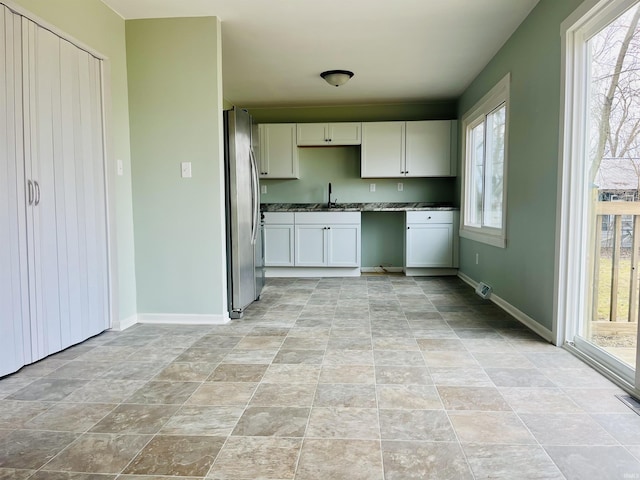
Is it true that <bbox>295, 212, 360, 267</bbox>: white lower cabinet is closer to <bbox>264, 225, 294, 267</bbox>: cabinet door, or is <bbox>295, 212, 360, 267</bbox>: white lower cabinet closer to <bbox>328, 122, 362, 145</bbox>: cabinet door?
<bbox>264, 225, 294, 267</bbox>: cabinet door

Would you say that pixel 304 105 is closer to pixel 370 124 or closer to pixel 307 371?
pixel 370 124

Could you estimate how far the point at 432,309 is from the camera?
3.47 metres

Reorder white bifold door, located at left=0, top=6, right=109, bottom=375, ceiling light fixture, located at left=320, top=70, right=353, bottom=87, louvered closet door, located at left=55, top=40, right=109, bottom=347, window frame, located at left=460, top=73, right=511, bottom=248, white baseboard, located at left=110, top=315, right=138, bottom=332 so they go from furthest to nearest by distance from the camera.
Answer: ceiling light fixture, located at left=320, top=70, right=353, bottom=87 < window frame, located at left=460, top=73, right=511, bottom=248 < white baseboard, located at left=110, top=315, right=138, bottom=332 < louvered closet door, located at left=55, top=40, right=109, bottom=347 < white bifold door, located at left=0, top=6, right=109, bottom=375

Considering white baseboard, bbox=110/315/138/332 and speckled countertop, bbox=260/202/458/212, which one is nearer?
white baseboard, bbox=110/315/138/332

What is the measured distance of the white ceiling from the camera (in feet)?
9.32

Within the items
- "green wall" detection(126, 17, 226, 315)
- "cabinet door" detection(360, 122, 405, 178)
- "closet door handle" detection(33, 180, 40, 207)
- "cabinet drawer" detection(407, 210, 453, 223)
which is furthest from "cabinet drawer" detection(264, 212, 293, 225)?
"closet door handle" detection(33, 180, 40, 207)

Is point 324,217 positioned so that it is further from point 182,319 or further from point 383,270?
point 182,319

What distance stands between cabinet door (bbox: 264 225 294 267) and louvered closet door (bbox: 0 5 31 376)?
125 inches

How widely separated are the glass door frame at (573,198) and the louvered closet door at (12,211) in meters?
3.12

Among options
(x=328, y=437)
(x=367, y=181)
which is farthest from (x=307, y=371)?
(x=367, y=181)

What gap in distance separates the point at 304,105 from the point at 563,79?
12.1ft

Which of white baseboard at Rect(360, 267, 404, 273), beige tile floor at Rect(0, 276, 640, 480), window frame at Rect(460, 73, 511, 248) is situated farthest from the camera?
white baseboard at Rect(360, 267, 404, 273)

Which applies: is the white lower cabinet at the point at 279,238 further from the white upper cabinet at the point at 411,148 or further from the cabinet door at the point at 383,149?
the white upper cabinet at the point at 411,148

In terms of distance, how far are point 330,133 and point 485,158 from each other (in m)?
2.04
